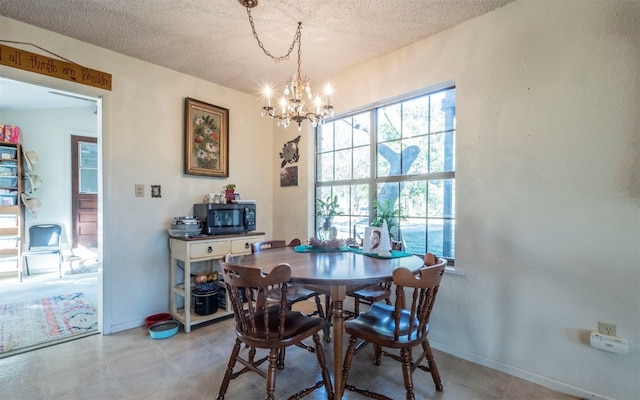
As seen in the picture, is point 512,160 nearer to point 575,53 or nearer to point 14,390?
point 575,53

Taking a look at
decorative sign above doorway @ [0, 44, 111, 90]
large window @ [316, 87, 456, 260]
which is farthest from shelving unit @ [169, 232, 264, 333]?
decorative sign above doorway @ [0, 44, 111, 90]

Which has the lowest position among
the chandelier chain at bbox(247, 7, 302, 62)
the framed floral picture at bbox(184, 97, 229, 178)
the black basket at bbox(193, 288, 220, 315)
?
the black basket at bbox(193, 288, 220, 315)

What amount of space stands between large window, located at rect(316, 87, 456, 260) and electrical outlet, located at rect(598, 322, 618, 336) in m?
0.90

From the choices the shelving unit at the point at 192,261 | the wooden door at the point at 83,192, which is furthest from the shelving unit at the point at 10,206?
the shelving unit at the point at 192,261

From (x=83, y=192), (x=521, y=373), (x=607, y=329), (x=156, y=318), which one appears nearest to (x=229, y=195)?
(x=156, y=318)

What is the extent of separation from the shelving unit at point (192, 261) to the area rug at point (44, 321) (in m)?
0.73

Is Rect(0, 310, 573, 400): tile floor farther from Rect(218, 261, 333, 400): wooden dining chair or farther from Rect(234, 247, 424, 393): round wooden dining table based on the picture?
Rect(234, 247, 424, 393): round wooden dining table

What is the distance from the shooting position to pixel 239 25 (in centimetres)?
219

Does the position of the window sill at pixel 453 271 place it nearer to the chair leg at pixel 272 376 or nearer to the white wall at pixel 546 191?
the white wall at pixel 546 191

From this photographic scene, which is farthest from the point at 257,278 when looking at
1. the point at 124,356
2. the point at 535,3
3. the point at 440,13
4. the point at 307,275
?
the point at 535,3

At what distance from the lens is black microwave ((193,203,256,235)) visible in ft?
9.33

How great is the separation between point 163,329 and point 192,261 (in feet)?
2.00

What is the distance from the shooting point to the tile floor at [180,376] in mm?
1723

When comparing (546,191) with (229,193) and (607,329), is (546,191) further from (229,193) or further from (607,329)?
(229,193)
